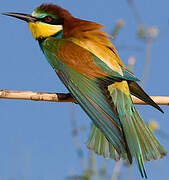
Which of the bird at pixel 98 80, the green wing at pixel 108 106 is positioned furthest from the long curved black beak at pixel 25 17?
the green wing at pixel 108 106

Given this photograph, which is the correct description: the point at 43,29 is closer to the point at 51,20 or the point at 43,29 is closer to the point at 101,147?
the point at 51,20

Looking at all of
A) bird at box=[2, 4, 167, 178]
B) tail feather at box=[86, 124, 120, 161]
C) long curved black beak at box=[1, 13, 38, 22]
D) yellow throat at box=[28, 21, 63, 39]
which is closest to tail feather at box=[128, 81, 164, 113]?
bird at box=[2, 4, 167, 178]

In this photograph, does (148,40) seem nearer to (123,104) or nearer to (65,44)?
(65,44)

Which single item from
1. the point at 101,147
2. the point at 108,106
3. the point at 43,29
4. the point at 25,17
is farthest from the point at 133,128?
the point at 25,17

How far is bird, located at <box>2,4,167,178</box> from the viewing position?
6.94 feet

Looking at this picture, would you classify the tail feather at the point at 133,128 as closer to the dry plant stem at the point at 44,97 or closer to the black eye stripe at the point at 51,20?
the dry plant stem at the point at 44,97

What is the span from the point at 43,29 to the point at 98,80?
757 millimetres

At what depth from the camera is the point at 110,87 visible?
7.61ft

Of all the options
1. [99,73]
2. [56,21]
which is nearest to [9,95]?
[99,73]

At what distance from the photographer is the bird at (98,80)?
6.94 feet

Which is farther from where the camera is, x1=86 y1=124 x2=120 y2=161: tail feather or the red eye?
the red eye

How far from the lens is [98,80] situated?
7.63 ft

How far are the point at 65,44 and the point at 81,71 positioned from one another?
0.87 ft

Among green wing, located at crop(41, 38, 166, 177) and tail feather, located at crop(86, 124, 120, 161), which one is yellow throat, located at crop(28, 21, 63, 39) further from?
tail feather, located at crop(86, 124, 120, 161)
